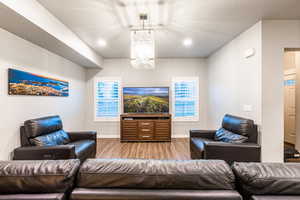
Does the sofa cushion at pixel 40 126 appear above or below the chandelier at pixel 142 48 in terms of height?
below

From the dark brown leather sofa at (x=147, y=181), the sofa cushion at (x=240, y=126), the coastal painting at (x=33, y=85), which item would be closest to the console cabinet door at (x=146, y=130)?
the sofa cushion at (x=240, y=126)

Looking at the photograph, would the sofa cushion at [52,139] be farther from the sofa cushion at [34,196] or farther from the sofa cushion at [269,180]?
the sofa cushion at [269,180]

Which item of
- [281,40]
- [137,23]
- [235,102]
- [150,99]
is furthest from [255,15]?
[150,99]

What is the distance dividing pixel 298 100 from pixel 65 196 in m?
5.07

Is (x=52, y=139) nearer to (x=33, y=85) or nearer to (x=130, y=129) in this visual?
(x=33, y=85)

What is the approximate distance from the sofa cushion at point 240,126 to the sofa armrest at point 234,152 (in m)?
0.25

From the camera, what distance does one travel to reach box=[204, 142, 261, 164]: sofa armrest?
2412 millimetres

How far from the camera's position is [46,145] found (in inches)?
98.4

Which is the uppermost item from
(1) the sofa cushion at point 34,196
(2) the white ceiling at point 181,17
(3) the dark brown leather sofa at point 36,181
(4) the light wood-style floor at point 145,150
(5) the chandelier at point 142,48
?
(2) the white ceiling at point 181,17

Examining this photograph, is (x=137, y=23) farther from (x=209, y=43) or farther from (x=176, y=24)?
(x=209, y=43)

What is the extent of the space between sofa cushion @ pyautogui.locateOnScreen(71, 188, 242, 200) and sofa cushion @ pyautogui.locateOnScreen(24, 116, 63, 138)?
213 cm

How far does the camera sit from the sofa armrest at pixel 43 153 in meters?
2.32

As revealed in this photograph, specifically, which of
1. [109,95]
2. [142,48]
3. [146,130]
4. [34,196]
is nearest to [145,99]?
[146,130]

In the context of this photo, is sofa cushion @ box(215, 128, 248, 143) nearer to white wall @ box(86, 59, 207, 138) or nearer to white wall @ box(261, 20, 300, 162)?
white wall @ box(261, 20, 300, 162)
